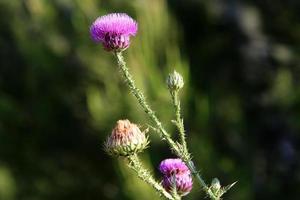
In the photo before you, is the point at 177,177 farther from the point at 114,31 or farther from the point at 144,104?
the point at 114,31

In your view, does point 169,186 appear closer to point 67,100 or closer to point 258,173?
point 258,173

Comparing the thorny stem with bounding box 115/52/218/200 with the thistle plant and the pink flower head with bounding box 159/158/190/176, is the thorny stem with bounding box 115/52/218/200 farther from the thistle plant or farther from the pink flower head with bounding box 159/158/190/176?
the pink flower head with bounding box 159/158/190/176

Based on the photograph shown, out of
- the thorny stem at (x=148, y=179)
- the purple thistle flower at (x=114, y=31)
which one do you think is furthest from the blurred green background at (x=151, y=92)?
the thorny stem at (x=148, y=179)

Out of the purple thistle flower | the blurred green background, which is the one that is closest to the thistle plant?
the purple thistle flower

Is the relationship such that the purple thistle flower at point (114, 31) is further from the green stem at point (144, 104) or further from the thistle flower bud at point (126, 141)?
the thistle flower bud at point (126, 141)

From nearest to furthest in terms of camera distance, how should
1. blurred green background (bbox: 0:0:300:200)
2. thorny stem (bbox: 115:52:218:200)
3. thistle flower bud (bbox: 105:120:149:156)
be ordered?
1. thorny stem (bbox: 115:52:218:200)
2. thistle flower bud (bbox: 105:120:149:156)
3. blurred green background (bbox: 0:0:300:200)

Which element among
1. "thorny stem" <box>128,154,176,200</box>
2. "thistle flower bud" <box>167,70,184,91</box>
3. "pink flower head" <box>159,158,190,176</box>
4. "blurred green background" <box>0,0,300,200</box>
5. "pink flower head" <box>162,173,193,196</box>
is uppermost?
"blurred green background" <box>0,0,300,200</box>

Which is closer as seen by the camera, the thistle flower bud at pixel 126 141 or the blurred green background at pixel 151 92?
the thistle flower bud at pixel 126 141

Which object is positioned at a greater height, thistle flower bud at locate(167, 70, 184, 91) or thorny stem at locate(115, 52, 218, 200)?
thistle flower bud at locate(167, 70, 184, 91)

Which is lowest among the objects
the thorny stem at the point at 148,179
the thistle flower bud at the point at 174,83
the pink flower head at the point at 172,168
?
the thorny stem at the point at 148,179
